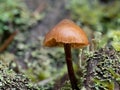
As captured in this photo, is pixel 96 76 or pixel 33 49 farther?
pixel 33 49

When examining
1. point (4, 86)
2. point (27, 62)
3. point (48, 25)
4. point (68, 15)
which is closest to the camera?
point (4, 86)

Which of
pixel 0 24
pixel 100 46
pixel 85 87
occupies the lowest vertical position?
pixel 85 87

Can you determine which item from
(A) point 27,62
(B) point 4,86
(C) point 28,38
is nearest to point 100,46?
(B) point 4,86

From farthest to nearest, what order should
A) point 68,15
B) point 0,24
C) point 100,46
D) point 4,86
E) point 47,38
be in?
point 68,15 < point 0,24 < point 100,46 < point 47,38 < point 4,86

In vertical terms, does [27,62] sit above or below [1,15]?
below

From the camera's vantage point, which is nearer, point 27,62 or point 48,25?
point 27,62

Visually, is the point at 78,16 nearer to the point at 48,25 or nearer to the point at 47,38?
the point at 48,25

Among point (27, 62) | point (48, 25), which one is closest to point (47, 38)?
point (27, 62)

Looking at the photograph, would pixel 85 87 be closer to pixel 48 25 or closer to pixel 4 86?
pixel 4 86

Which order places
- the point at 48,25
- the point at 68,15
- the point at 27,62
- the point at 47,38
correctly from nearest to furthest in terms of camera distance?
the point at 47,38
the point at 27,62
the point at 48,25
the point at 68,15
